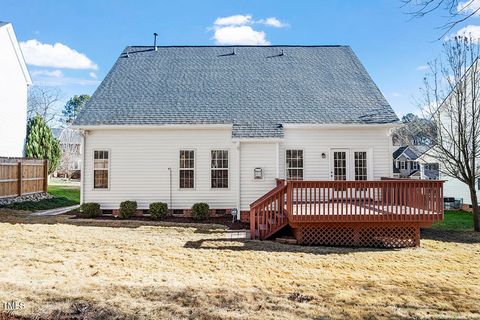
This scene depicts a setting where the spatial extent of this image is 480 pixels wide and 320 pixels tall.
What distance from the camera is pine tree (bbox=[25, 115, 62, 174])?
24.7 meters

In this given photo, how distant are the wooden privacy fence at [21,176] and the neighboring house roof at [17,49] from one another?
292 inches

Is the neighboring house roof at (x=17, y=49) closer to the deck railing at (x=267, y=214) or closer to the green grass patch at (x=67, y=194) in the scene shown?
the green grass patch at (x=67, y=194)

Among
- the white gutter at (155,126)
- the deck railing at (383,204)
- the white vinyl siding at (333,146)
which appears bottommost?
the deck railing at (383,204)

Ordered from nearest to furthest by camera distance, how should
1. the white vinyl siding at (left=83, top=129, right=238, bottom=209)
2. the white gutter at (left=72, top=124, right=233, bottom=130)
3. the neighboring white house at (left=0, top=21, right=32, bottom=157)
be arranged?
1. the white gutter at (left=72, top=124, right=233, bottom=130)
2. the white vinyl siding at (left=83, top=129, right=238, bottom=209)
3. the neighboring white house at (left=0, top=21, right=32, bottom=157)

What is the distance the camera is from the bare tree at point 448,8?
441cm

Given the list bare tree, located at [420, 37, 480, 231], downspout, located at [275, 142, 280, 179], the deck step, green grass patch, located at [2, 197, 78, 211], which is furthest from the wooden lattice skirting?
green grass patch, located at [2, 197, 78, 211]

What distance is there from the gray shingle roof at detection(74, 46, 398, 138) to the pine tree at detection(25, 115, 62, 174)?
39.4 ft

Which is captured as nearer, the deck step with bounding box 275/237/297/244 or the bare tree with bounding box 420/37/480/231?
the deck step with bounding box 275/237/297/244

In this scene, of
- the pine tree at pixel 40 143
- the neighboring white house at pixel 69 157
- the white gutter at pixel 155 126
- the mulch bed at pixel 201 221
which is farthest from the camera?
the neighboring white house at pixel 69 157

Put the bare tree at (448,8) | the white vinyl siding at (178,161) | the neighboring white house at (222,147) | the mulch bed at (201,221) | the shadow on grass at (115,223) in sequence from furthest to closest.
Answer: the white vinyl siding at (178,161), the neighboring white house at (222,147), the mulch bed at (201,221), the shadow on grass at (115,223), the bare tree at (448,8)

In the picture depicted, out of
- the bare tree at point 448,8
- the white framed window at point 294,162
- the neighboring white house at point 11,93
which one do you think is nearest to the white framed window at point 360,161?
the white framed window at point 294,162

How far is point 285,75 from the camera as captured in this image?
16.3 m

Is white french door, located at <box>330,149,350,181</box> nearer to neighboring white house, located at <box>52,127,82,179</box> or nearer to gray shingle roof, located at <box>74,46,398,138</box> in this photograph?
gray shingle roof, located at <box>74,46,398,138</box>

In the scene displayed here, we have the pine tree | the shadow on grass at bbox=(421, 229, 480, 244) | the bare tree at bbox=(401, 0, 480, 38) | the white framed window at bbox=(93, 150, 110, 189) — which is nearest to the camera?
the bare tree at bbox=(401, 0, 480, 38)
